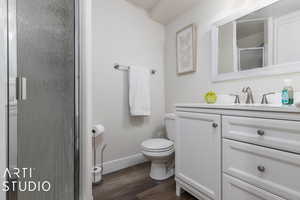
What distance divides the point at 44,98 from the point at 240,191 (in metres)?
1.32

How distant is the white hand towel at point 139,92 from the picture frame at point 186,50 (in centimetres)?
49

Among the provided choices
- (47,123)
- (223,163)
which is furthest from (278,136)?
(47,123)

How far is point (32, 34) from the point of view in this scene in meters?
0.77

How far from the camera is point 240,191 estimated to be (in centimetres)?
92

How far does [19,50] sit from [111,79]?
117 centimetres

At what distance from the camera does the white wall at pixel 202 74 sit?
130 cm

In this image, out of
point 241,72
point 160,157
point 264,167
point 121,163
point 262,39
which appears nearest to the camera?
point 264,167

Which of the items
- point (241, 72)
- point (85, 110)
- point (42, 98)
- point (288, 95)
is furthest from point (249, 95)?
point (42, 98)

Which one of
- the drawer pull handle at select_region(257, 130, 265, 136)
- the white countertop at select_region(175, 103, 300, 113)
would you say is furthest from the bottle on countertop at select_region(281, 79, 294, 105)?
the drawer pull handle at select_region(257, 130, 265, 136)

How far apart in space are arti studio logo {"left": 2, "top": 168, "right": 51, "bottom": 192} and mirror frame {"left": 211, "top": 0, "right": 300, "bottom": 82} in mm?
1687

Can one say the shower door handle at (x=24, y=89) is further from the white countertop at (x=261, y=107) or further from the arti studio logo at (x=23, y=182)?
the white countertop at (x=261, y=107)

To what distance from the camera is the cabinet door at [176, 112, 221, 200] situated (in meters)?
1.06

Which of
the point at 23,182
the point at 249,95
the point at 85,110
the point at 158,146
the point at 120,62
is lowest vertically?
the point at 158,146

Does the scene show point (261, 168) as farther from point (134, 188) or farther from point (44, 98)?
point (44, 98)
